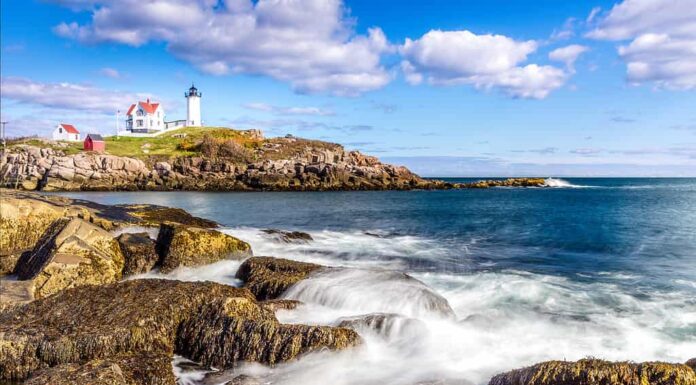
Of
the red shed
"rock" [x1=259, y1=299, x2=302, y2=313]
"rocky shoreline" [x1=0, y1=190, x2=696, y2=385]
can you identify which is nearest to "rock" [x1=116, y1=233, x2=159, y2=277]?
"rocky shoreline" [x1=0, y1=190, x2=696, y2=385]

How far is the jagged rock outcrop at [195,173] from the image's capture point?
7706 centimetres

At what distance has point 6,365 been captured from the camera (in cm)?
933

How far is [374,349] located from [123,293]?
19.9 feet

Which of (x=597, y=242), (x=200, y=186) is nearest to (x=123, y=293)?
(x=597, y=242)

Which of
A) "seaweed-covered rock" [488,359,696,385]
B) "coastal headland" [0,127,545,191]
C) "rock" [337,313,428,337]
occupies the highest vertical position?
"coastal headland" [0,127,545,191]

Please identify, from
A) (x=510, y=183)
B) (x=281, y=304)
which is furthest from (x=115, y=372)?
(x=510, y=183)

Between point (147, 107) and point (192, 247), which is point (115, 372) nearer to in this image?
point (192, 247)

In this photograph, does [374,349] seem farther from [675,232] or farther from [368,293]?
[675,232]

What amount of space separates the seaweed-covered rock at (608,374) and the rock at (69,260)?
12042mm

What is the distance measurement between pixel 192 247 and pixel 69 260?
4.48m

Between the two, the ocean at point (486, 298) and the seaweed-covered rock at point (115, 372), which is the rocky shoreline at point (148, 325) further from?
the ocean at point (486, 298)

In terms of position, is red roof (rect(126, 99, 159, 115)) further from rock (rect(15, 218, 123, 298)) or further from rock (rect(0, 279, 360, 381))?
rock (rect(0, 279, 360, 381))

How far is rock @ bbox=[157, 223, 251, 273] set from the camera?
1712 cm

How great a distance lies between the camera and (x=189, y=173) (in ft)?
289
